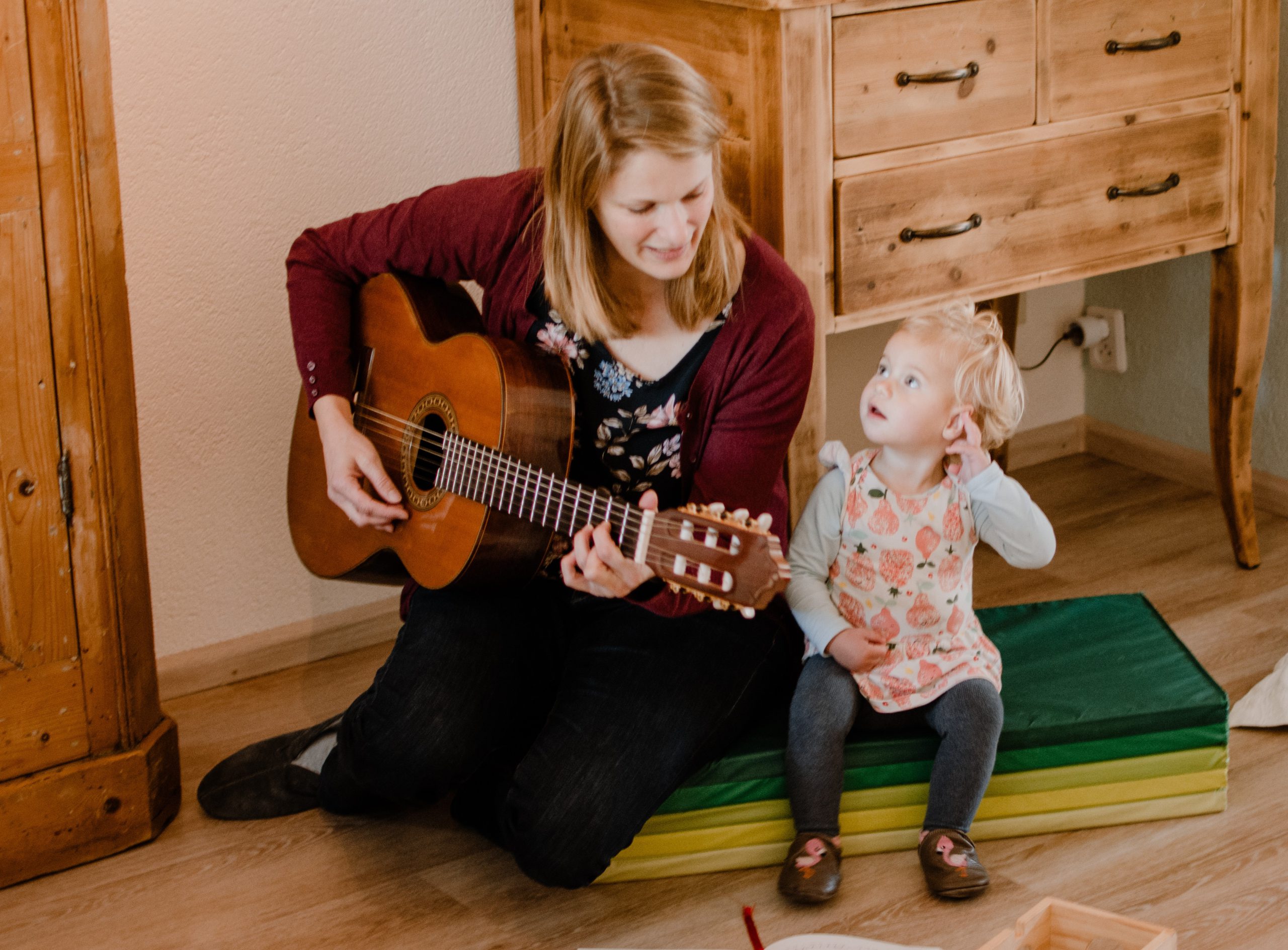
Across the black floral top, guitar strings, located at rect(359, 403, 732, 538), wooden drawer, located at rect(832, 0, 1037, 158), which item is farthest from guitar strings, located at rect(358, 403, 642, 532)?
wooden drawer, located at rect(832, 0, 1037, 158)

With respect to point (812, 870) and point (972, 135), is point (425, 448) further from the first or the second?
point (972, 135)

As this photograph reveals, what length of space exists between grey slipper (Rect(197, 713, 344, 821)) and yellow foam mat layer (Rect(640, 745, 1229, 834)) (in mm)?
417

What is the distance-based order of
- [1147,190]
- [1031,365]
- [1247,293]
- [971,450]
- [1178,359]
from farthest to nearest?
1. [1031,365]
2. [1178,359]
3. [1247,293]
4. [1147,190]
5. [971,450]

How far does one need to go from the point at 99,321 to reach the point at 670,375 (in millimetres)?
590

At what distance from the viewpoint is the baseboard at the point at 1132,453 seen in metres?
2.39

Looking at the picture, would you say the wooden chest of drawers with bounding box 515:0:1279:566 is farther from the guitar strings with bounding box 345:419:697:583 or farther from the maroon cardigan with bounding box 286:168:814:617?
the guitar strings with bounding box 345:419:697:583

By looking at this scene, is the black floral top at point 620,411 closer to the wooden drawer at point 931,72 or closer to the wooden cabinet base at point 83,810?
the wooden drawer at point 931,72

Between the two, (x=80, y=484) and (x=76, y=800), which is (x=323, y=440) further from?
(x=76, y=800)

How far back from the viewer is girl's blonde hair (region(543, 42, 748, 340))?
4.31 ft

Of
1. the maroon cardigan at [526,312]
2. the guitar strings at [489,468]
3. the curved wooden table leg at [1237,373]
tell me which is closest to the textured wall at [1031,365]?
the curved wooden table leg at [1237,373]

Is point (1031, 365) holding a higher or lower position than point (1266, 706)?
higher

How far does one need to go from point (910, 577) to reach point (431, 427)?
53cm

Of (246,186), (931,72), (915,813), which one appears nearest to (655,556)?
(915,813)

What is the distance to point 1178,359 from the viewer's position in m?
2.50
